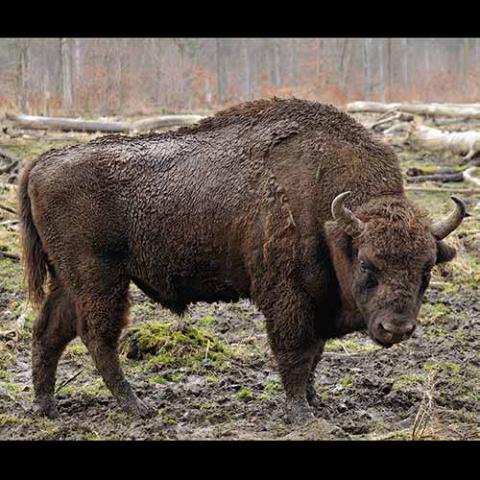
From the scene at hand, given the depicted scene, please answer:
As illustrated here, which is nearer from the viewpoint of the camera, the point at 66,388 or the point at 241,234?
the point at 241,234

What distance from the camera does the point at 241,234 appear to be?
17.6 feet

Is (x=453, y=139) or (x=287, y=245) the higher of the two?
(x=287, y=245)

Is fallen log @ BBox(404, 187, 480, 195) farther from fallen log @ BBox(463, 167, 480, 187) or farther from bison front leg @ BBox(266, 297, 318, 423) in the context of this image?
bison front leg @ BBox(266, 297, 318, 423)

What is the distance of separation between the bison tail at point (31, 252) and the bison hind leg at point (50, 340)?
15cm

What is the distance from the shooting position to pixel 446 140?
1455 centimetres

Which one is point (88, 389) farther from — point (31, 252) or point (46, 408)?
point (31, 252)

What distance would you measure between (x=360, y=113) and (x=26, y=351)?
1716 centimetres

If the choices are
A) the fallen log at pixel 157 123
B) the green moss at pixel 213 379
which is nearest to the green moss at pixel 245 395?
the green moss at pixel 213 379

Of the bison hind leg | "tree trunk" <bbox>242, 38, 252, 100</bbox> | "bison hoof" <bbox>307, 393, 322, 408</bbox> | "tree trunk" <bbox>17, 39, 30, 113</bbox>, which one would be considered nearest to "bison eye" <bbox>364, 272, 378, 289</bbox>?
"bison hoof" <bbox>307, 393, 322, 408</bbox>

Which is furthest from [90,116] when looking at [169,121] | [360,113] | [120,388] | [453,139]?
[120,388]

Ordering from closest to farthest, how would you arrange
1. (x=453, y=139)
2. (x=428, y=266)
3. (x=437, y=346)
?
(x=428, y=266), (x=437, y=346), (x=453, y=139)

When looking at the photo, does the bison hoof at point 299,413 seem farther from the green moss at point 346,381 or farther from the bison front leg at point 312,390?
the green moss at point 346,381

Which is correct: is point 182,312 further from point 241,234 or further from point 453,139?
point 453,139

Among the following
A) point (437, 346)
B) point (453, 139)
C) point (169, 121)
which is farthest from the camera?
point (169, 121)
